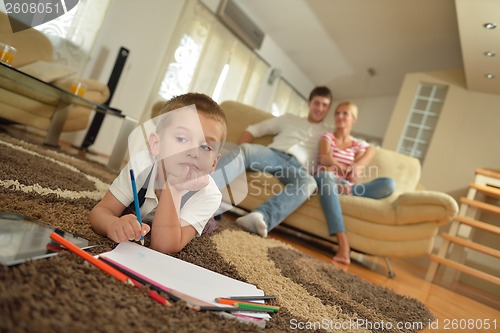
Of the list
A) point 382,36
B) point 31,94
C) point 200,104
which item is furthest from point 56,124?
point 382,36

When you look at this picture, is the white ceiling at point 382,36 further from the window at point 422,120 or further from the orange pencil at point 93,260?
the orange pencil at point 93,260

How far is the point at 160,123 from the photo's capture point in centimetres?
73

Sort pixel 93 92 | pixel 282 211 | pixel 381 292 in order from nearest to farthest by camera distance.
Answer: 1. pixel 381 292
2. pixel 282 211
3. pixel 93 92

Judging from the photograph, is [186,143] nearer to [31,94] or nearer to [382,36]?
[31,94]

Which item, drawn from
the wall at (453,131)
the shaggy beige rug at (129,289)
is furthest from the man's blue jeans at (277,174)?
the wall at (453,131)

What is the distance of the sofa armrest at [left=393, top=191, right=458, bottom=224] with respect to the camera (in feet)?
5.88

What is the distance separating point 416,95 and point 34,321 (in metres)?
4.64

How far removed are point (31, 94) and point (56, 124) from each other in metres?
0.37

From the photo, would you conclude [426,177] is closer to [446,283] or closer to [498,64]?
[498,64]

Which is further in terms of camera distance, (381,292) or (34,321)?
(381,292)

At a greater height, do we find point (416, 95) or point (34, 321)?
point (416, 95)

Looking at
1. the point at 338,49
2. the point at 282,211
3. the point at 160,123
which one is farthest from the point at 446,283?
the point at 338,49

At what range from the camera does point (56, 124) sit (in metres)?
2.35

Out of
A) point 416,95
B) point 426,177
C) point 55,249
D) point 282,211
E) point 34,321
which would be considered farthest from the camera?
point 416,95
